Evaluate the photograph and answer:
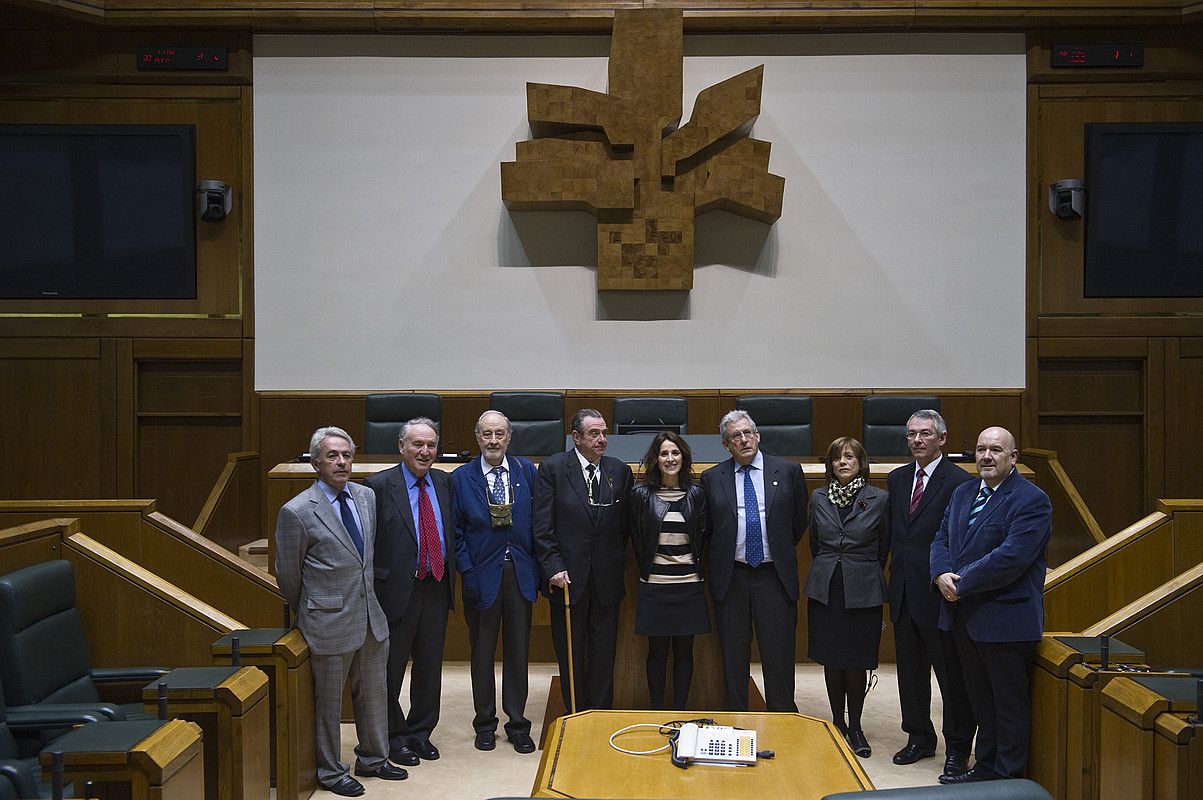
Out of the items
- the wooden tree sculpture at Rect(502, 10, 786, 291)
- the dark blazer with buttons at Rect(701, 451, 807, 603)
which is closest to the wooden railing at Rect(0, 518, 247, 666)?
the dark blazer with buttons at Rect(701, 451, 807, 603)

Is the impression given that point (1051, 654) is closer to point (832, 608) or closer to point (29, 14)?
point (832, 608)

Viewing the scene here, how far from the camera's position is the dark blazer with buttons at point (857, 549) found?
3.98 metres

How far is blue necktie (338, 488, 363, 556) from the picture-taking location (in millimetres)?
3732

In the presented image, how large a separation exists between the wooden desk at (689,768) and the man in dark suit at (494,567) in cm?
93

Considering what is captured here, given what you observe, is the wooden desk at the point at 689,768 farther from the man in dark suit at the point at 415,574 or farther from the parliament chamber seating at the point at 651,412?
the parliament chamber seating at the point at 651,412

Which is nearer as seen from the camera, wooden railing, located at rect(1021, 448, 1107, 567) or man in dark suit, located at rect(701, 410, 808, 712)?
man in dark suit, located at rect(701, 410, 808, 712)

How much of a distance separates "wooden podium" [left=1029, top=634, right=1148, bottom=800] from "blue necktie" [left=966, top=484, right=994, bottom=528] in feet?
1.55

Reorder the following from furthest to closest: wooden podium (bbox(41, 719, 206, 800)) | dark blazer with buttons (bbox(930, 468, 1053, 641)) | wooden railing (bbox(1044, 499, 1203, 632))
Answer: wooden railing (bbox(1044, 499, 1203, 632)) → dark blazer with buttons (bbox(930, 468, 1053, 641)) → wooden podium (bbox(41, 719, 206, 800))

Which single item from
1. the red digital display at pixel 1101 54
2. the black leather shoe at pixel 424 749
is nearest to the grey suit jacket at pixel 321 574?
the black leather shoe at pixel 424 749

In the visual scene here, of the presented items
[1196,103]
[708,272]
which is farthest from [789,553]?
[1196,103]

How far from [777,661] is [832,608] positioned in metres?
0.30

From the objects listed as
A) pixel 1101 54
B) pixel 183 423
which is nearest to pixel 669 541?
pixel 183 423

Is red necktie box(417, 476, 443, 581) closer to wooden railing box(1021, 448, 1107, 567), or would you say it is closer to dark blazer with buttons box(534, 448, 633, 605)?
dark blazer with buttons box(534, 448, 633, 605)

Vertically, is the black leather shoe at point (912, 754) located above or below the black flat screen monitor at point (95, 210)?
below
